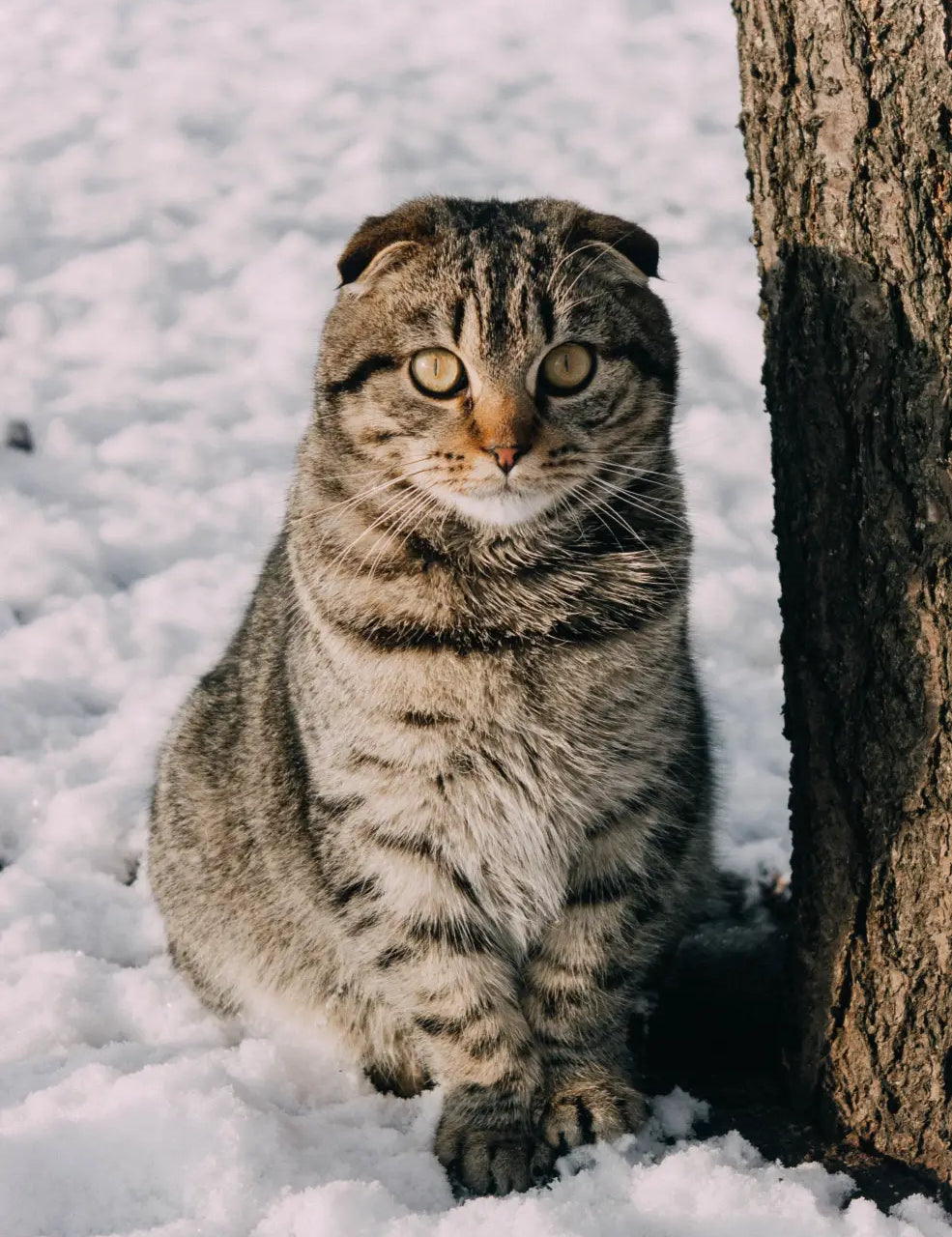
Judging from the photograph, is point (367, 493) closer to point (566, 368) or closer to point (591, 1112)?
point (566, 368)

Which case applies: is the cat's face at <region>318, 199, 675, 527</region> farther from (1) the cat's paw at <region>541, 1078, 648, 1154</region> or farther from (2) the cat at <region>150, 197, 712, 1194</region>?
(1) the cat's paw at <region>541, 1078, 648, 1154</region>

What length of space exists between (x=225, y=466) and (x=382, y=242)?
2116 millimetres

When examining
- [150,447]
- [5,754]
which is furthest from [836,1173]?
[150,447]

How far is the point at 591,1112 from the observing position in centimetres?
262

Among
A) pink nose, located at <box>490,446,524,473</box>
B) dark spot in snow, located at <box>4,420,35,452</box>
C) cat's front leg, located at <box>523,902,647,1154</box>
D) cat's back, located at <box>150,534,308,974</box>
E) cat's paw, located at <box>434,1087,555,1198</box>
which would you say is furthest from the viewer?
dark spot in snow, located at <box>4,420,35,452</box>

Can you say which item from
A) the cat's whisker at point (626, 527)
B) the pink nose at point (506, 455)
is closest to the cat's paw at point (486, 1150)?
the cat's whisker at point (626, 527)

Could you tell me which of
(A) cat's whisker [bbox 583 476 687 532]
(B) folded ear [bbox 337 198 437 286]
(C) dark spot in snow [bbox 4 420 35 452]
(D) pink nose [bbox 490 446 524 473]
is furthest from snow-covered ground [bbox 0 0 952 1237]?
(B) folded ear [bbox 337 198 437 286]

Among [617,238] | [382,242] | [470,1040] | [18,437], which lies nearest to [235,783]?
[470,1040]

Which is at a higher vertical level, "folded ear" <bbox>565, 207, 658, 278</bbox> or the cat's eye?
"folded ear" <bbox>565, 207, 658, 278</bbox>

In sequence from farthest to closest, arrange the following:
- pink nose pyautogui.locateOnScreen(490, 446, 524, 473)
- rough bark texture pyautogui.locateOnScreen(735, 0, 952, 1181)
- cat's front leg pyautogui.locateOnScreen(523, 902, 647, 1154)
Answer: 1. cat's front leg pyautogui.locateOnScreen(523, 902, 647, 1154)
2. pink nose pyautogui.locateOnScreen(490, 446, 524, 473)
3. rough bark texture pyautogui.locateOnScreen(735, 0, 952, 1181)

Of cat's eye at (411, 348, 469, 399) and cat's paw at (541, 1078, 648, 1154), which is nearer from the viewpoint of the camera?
cat's eye at (411, 348, 469, 399)

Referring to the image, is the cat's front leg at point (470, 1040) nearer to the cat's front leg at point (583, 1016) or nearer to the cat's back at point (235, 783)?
the cat's front leg at point (583, 1016)

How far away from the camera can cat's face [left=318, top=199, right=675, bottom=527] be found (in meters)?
2.35

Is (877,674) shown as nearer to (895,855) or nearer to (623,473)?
(895,855)
